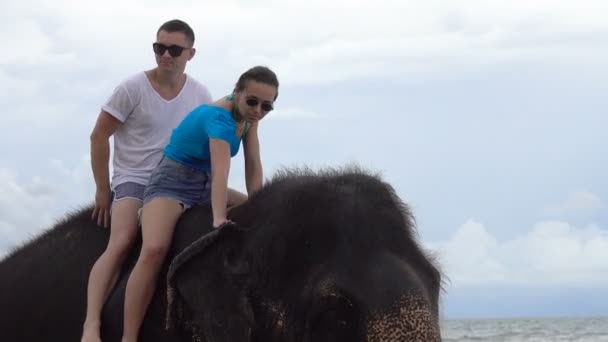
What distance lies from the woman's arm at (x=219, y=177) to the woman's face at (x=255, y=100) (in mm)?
204

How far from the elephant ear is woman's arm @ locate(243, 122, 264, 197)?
903 mm

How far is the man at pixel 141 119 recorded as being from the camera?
6840mm

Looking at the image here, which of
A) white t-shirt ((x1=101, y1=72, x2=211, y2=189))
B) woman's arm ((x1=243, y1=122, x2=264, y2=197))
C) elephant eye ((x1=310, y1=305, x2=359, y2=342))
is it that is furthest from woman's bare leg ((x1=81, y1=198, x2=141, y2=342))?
elephant eye ((x1=310, y1=305, x2=359, y2=342))

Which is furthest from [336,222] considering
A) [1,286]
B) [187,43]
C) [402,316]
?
[1,286]

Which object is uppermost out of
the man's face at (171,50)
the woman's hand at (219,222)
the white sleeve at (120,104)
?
the man's face at (171,50)

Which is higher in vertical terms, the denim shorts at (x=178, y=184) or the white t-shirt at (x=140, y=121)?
the white t-shirt at (x=140, y=121)

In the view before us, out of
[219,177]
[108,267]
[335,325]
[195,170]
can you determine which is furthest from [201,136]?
[335,325]

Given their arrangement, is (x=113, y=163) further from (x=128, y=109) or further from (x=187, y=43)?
(x=187, y=43)

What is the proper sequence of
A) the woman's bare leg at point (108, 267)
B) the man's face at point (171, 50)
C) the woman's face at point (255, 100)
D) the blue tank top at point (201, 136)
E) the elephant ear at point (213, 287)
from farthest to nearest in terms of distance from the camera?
1. the man's face at point (171, 50)
2. the woman's bare leg at point (108, 267)
3. the blue tank top at point (201, 136)
4. the woman's face at point (255, 100)
5. the elephant ear at point (213, 287)

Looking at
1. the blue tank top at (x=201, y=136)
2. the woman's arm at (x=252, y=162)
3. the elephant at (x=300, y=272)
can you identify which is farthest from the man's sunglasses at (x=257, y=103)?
the woman's arm at (x=252, y=162)

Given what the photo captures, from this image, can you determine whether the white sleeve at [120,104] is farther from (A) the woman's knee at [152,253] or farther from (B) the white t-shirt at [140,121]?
(A) the woman's knee at [152,253]

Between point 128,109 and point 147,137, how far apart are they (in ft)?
0.65

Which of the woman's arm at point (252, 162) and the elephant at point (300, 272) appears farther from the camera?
the woman's arm at point (252, 162)

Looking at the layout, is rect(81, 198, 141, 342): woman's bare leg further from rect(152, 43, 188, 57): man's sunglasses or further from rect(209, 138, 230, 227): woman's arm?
rect(152, 43, 188, 57): man's sunglasses
